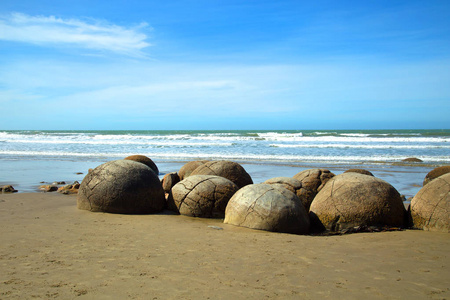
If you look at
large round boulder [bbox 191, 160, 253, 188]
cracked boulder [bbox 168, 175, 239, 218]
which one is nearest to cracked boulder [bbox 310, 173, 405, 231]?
cracked boulder [bbox 168, 175, 239, 218]

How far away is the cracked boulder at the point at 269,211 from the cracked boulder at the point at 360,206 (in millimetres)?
502

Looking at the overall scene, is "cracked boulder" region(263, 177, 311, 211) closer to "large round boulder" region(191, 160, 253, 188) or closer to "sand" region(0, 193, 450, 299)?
"large round boulder" region(191, 160, 253, 188)

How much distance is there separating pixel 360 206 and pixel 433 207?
1.29 meters

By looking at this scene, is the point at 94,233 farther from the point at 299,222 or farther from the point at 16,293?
the point at 299,222

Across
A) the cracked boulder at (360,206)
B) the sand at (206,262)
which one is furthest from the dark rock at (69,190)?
the cracked boulder at (360,206)

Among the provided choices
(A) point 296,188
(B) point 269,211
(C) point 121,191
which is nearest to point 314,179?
(A) point 296,188

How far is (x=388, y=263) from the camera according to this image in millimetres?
4980

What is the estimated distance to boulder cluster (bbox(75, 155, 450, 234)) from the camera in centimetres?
682

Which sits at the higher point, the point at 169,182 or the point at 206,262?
the point at 169,182

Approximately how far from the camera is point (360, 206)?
6.93 metres

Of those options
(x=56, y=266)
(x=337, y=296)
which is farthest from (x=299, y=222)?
(x=56, y=266)

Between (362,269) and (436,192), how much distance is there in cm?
315

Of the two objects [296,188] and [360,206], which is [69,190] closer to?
[296,188]

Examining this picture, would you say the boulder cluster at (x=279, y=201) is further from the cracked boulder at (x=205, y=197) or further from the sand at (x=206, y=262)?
the sand at (x=206, y=262)
